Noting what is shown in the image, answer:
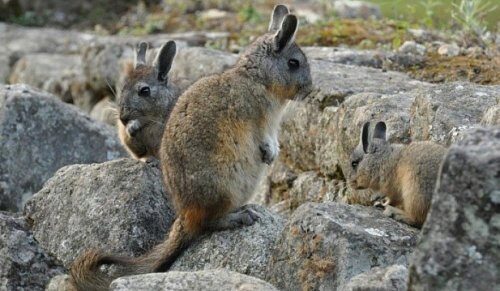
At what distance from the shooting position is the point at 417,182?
26.0ft

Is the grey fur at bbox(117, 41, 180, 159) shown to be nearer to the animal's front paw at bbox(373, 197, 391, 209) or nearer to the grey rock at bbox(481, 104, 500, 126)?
the animal's front paw at bbox(373, 197, 391, 209)

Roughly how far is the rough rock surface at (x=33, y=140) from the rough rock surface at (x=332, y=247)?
4.86 meters

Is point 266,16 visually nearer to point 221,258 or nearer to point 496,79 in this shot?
point 496,79

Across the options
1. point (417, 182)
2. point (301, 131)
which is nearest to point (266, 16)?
point (301, 131)

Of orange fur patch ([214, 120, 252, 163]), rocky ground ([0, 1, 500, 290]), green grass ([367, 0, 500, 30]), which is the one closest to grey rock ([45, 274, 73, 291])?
rocky ground ([0, 1, 500, 290])

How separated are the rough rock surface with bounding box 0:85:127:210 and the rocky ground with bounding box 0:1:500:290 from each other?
14 millimetres

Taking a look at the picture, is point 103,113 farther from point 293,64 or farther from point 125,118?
point 293,64

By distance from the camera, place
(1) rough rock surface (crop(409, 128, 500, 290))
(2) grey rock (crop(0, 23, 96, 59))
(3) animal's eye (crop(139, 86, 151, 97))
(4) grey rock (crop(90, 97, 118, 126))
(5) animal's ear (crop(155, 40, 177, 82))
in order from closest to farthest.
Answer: (1) rough rock surface (crop(409, 128, 500, 290)), (3) animal's eye (crop(139, 86, 151, 97)), (5) animal's ear (crop(155, 40, 177, 82)), (4) grey rock (crop(90, 97, 118, 126)), (2) grey rock (crop(0, 23, 96, 59))

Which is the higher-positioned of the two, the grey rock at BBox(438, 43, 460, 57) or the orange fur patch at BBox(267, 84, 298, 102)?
the grey rock at BBox(438, 43, 460, 57)

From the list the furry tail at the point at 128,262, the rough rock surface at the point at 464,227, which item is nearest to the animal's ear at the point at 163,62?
the furry tail at the point at 128,262

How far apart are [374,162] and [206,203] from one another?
148 centimetres

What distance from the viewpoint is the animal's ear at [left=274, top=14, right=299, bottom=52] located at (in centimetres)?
966

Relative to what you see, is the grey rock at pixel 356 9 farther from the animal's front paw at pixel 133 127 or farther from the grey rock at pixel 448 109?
the grey rock at pixel 448 109

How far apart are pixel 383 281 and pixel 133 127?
5.31 m
